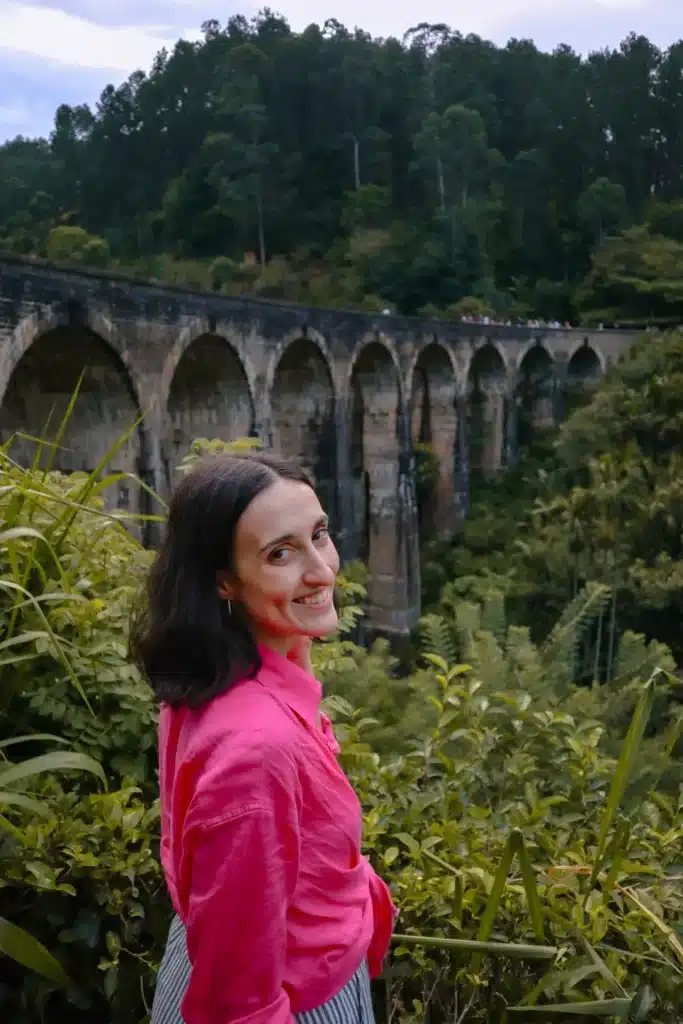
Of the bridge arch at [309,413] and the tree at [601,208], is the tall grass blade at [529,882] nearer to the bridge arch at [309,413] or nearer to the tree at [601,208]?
the bridge arch at [309,413]

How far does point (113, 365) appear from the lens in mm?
8773

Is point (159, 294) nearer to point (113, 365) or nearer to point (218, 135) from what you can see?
point (113, 365)

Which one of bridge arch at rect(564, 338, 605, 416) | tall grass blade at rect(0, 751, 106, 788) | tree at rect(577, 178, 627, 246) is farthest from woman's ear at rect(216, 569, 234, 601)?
tree at rect(577, 178, 627, 246)

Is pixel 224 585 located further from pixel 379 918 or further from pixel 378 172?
pixel 378 172

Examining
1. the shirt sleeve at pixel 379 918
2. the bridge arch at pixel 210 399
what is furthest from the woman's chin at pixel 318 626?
the bridge arch at pixel 210 399

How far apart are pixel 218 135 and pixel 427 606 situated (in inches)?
875

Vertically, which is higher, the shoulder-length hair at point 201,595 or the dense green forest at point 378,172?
the dense green forest at point 378,172

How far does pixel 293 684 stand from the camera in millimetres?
1202

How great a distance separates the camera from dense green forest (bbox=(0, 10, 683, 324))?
29.9 m

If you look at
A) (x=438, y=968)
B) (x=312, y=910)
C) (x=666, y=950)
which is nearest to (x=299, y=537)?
(x=312, y=910)

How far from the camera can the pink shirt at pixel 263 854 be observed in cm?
100

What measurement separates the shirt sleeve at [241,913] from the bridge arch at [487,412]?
67.9 ft

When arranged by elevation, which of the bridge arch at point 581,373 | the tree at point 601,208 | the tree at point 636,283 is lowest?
the bridge arch at point 581,373

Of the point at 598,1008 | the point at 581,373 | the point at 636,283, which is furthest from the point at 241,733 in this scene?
the point at 636,283
